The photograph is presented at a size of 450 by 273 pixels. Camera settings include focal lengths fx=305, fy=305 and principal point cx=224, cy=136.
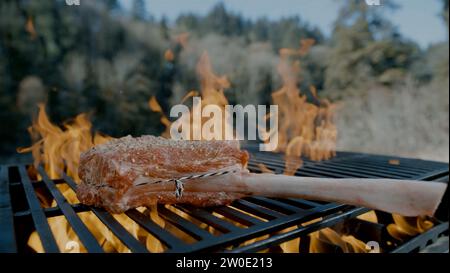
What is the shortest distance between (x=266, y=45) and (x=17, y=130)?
5797mm

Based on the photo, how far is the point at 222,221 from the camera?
140cm

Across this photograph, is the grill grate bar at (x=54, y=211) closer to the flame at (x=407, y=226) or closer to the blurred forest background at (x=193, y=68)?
the flame at (x=407, y=226)

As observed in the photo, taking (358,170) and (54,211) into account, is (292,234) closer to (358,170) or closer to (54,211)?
(54,211)

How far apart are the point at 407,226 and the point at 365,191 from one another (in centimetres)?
133

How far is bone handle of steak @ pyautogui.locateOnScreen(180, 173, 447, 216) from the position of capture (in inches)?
48.4

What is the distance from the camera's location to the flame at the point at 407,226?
2.29m

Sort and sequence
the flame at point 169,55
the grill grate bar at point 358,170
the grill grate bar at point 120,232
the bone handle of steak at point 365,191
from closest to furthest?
1. the grill grate bar at point 120,232
2. the bone handle of steak at point 365,191
3. the grill grate bar at point 358,170
4. the flame at point 169,55

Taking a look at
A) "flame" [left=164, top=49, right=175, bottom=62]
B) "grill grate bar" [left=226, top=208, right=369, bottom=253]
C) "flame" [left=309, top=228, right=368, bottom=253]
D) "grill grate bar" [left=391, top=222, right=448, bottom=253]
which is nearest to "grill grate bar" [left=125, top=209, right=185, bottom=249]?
"grill grate bar" [left=226, top=208, right=369, bottom=253]

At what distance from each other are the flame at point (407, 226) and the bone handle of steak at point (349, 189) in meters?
1.22

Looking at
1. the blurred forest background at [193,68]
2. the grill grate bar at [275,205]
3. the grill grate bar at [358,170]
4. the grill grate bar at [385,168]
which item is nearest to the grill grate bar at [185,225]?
the grill grate bar at [275,205]

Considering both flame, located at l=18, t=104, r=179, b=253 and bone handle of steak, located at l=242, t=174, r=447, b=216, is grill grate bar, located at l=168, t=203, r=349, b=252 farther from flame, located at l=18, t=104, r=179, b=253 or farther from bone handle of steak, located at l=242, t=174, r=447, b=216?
flame, located at l=18, t=104, r=179, b=253

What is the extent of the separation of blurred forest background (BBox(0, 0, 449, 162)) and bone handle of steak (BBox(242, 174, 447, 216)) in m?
4.71
